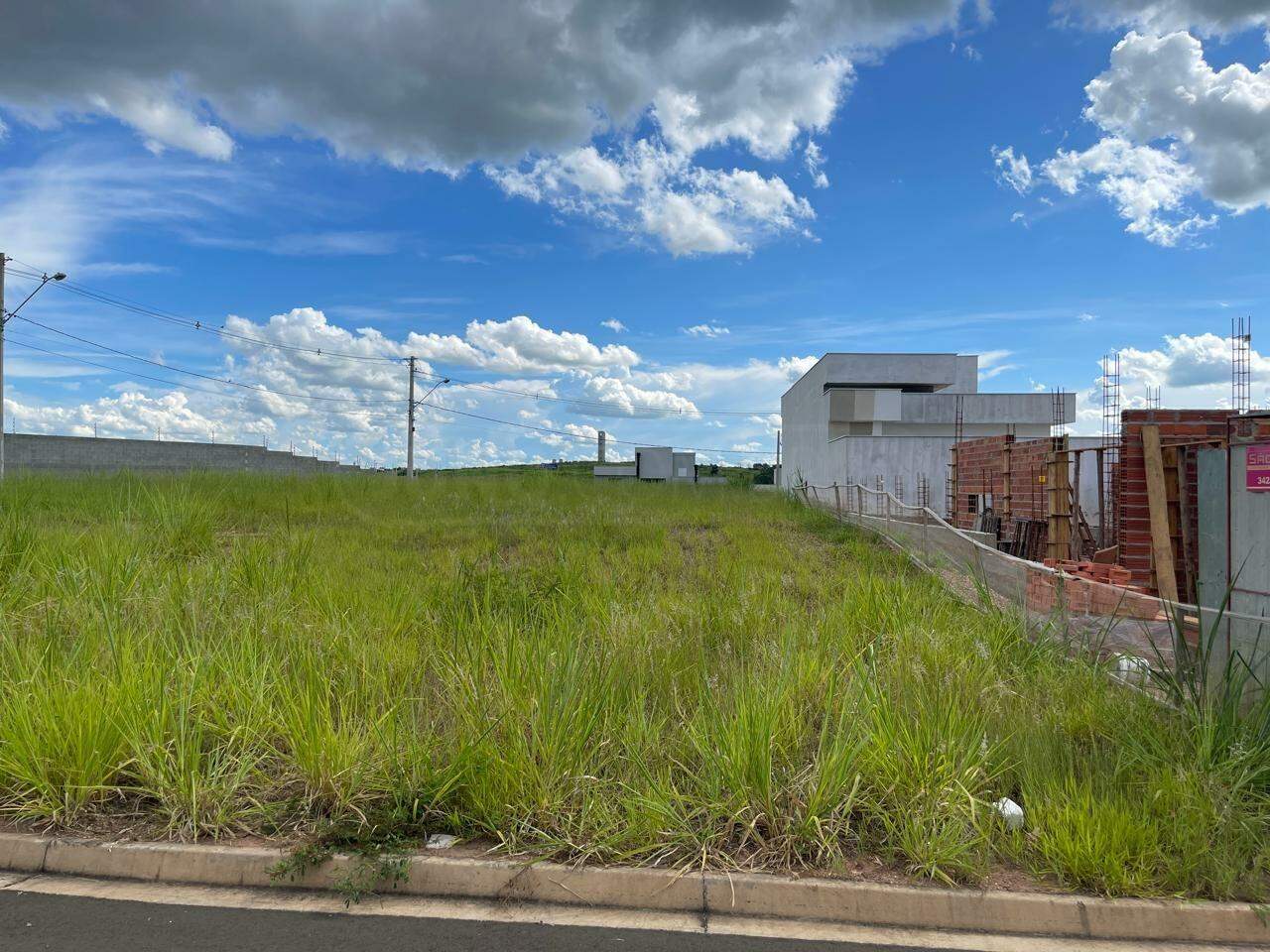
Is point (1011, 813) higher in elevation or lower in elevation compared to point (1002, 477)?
lower

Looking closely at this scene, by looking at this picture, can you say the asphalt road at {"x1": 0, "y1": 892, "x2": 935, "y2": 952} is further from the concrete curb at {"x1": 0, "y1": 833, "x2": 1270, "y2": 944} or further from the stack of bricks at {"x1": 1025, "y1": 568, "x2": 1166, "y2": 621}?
the stack of bricks at {"x1": 1025, "y1": 568, "x2": 1166, "y2": 621}

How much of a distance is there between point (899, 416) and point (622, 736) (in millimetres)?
41620

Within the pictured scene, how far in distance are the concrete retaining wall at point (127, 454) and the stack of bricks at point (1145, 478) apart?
35665mm

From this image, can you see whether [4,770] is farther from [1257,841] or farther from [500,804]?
[1257,841]

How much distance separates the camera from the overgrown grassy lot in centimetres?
373

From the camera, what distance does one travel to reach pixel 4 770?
4.21m

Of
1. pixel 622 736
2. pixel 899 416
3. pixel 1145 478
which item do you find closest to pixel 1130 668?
pixel 622 736

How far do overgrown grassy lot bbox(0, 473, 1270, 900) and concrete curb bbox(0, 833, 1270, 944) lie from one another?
128 millimetres

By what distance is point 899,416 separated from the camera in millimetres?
42750

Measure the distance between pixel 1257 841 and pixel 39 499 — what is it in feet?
60.6

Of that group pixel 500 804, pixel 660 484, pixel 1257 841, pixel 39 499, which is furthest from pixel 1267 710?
pixel 660 484

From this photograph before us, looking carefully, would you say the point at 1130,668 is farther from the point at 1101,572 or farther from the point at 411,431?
the point at 411,431

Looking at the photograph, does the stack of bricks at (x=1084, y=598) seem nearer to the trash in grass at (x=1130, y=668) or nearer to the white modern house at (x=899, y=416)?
the trash in grass at (x=1130, y=668)

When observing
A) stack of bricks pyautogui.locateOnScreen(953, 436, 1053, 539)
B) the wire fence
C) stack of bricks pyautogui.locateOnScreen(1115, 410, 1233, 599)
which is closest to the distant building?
stack of bricks pyautogui.locateOnScreen(953, 436, 1053, 539)
